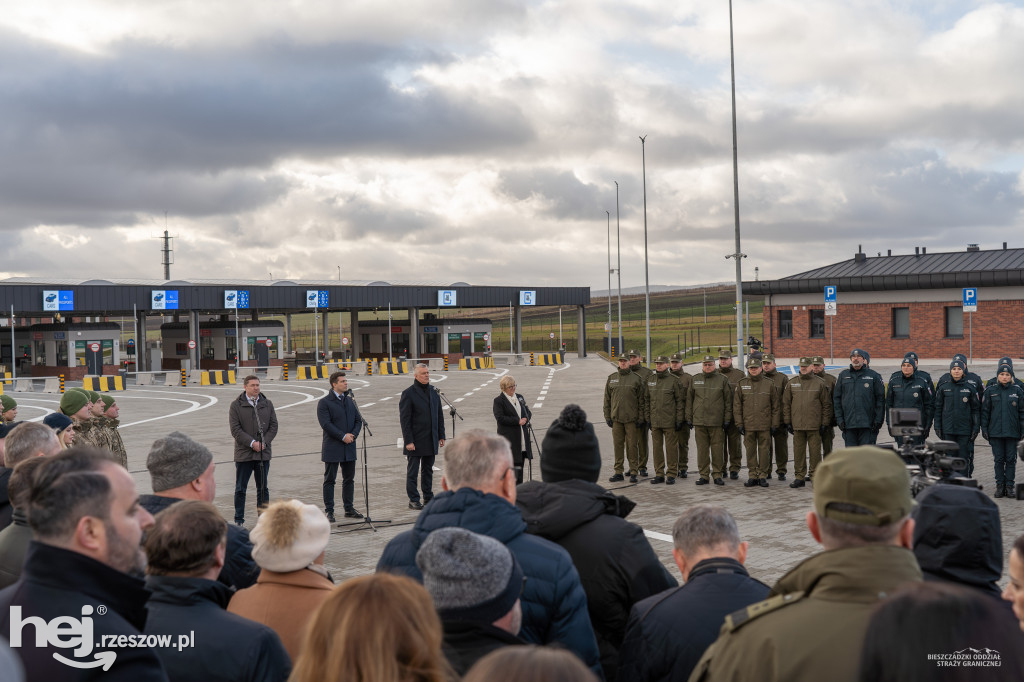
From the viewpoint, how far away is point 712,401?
13008mm

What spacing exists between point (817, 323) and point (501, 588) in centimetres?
4624

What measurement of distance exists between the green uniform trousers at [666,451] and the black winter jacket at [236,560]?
30.3 feet

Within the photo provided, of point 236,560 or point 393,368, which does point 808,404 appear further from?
point 393,368

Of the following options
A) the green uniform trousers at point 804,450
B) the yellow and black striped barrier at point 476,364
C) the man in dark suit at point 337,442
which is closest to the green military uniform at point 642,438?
the green uniform trousers at point 804,450

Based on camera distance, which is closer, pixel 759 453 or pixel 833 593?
pixel 833 593

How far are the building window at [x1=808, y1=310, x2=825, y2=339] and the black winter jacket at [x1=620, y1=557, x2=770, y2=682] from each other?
44.8 metres

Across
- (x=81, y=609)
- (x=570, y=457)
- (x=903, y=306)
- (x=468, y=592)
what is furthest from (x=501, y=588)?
(x=903, y=306)

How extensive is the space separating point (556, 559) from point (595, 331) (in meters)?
120

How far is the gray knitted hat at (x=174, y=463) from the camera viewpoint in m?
4.81

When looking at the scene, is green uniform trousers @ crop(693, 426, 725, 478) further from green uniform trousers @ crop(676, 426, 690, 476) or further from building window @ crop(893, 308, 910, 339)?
building window @ crop(893, 308, 910, 339)

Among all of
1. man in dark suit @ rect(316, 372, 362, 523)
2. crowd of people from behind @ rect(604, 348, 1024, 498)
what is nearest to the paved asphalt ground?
crowd of people from behind @ rect(604, 348, 1024, 498)

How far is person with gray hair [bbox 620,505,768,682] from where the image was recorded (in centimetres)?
312

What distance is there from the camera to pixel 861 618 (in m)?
2.29

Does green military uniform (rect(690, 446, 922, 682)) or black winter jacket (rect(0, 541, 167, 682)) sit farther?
black winter jacket (rect(0, 541, 167, 682))
